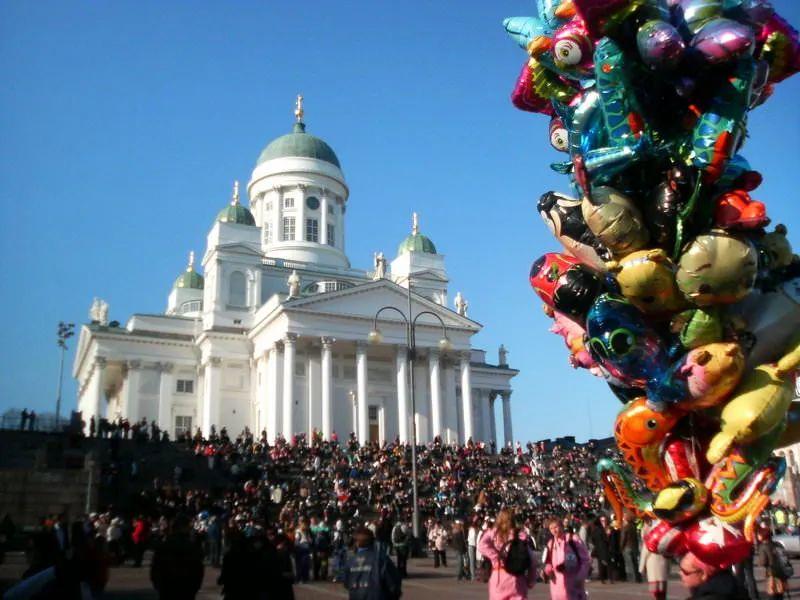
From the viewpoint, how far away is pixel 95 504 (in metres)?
25.9

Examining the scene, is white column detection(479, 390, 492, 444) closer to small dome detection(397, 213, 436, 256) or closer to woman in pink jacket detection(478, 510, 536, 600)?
small dome detection(397, 213, 436, 256)

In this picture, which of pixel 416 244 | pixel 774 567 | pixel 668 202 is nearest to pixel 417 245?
pixel 416 244

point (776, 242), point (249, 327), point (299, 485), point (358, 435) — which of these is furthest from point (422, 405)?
point (776, 242)

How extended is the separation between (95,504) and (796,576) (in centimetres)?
2037

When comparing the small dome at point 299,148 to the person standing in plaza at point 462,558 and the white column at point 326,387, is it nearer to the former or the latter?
the white column at point 326,387

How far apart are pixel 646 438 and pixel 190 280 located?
60.8m

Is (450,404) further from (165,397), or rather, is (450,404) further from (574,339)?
(574,339)

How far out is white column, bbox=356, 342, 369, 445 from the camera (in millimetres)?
47906

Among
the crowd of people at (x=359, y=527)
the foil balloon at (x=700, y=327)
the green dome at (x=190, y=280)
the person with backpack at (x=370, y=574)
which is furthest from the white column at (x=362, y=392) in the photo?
the foil balloon at (x=700, y=327)

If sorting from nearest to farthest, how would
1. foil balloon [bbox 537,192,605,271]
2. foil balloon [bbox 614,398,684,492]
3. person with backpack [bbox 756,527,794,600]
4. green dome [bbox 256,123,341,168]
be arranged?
foil balloon [bbox 614,398,684,492] < foil balloon [bbox 537,192,605,271] < person with backpack [bbox 756,527,794,600] < green dome [bbox 256,123,341,168]

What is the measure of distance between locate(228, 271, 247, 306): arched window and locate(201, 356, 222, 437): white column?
4500mm

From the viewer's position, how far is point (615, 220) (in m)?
8.47

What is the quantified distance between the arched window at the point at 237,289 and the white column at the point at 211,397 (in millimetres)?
4500

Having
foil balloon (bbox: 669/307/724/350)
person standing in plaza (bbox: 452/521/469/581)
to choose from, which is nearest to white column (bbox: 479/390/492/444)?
person standing in plaza (bbox: 452/521/469/581)
